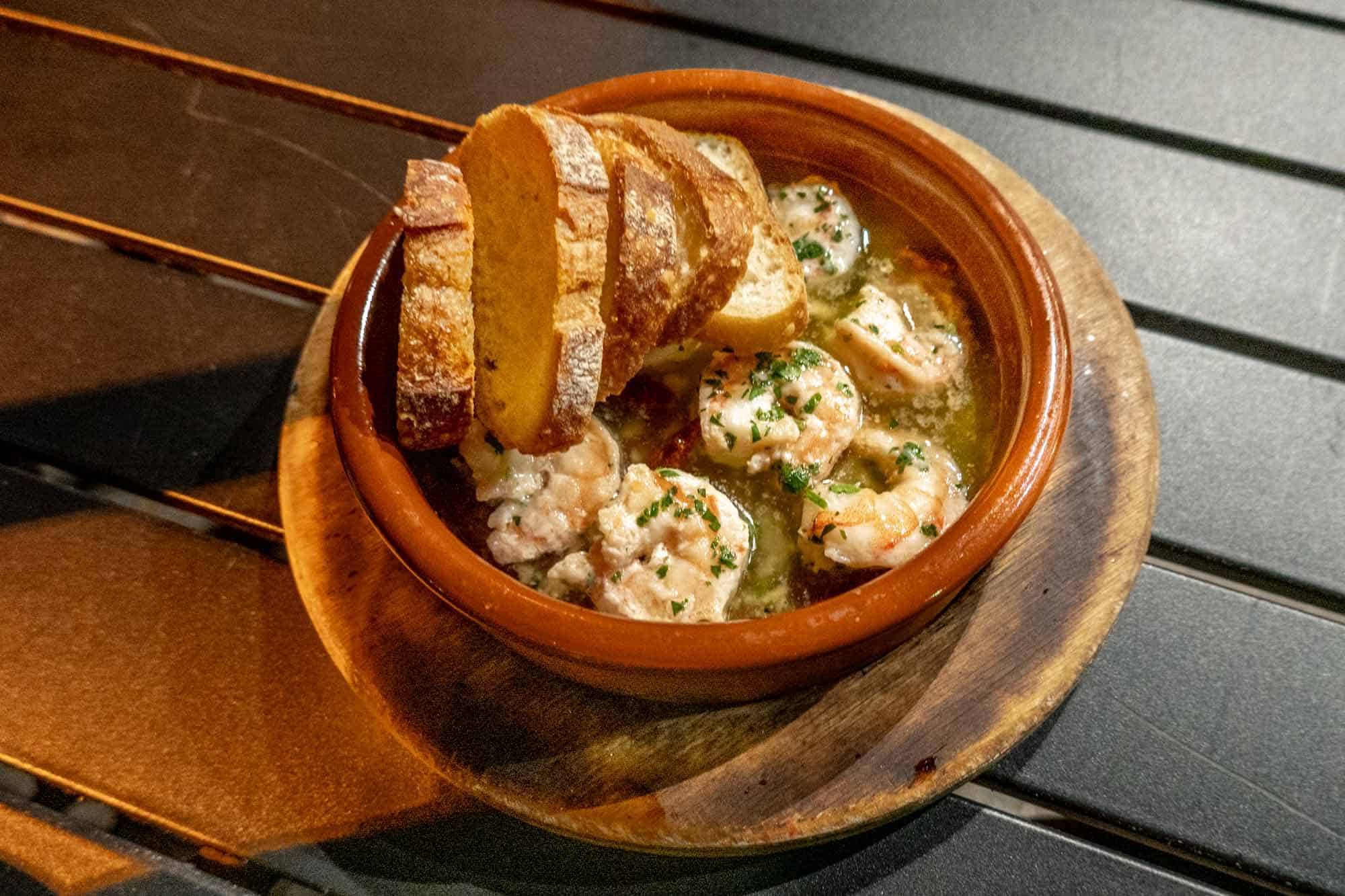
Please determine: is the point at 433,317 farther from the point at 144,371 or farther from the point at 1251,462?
the point at 1251,462

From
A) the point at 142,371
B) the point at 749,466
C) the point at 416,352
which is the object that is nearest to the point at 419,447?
the point at 416,352

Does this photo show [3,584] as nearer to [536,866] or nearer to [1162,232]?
[536,866]

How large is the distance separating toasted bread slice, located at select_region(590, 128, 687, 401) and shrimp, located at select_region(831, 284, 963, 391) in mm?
282

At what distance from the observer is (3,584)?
132 cm

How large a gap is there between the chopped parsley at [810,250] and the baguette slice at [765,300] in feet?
0.17

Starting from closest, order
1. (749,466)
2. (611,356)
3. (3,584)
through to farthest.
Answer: (611,356) → (749,466) → (3,584)

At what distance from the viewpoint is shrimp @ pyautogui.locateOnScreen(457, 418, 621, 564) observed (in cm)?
113

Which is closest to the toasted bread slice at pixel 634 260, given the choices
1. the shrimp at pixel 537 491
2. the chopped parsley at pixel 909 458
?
the shrimp at pixel 537 491

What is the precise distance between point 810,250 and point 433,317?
58cm

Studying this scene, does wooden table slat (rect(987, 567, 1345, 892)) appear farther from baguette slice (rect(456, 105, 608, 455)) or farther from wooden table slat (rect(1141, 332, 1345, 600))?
baguette slice (rect(456, 105, 608, 455))

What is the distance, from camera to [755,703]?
3.50 ft

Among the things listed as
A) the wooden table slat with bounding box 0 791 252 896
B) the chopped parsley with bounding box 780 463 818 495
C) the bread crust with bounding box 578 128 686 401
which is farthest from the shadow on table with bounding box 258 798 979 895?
the bread crust with bounding box 578 128 686 401

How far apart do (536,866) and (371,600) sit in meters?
0.39

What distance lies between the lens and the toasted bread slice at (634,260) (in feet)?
3.43
